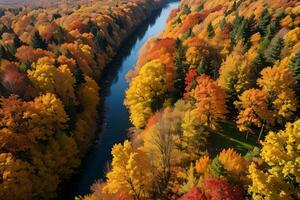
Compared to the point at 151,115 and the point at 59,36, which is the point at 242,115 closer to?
the point at 151,115

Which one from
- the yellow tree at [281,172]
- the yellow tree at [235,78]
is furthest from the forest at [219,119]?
the yellow tree at [235,78]

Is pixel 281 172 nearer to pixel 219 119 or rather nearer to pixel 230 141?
pixel 230 141

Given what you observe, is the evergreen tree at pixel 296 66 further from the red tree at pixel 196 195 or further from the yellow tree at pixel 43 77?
the yellow tree at pixel 43 77

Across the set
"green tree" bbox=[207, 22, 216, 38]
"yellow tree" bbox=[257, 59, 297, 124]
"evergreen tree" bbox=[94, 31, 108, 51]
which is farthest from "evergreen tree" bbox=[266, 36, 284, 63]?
"evergreen tree" bbox=[94, 31, 108, 51]

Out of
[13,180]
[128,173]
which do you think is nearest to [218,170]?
[128,173]

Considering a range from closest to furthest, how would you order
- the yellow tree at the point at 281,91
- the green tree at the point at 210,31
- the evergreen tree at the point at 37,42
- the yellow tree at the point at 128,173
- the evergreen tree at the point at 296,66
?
the yellow tree at the point at 128,173
the yellow tree at the point at 281,91
the evergreen tree at the point at 296,66
the green tree at the point at 210,31
the evergreen tree at the point at 37,42

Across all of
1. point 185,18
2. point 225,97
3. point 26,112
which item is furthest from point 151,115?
point 185,18
